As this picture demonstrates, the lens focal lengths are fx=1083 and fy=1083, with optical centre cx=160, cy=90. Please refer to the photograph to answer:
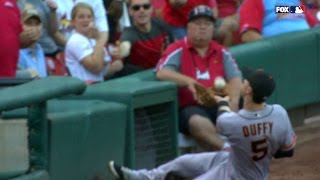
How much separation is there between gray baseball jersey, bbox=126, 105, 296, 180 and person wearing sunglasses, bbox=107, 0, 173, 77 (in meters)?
2.53

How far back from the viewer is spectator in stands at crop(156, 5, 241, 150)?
8539 millimetres

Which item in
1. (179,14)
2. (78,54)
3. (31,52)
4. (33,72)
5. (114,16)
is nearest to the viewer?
(33,72)

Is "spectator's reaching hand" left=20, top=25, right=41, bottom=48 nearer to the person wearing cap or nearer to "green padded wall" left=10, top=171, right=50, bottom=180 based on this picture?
the person wearing cap

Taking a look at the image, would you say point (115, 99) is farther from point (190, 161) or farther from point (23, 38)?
point (23, 38)

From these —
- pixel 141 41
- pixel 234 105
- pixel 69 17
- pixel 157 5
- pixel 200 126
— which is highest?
pixel 69 17

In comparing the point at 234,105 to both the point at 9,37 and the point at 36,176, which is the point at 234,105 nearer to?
the point at 9,37

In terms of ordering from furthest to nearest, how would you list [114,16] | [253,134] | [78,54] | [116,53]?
[114,16]
[116,53]
[78,54]
[253,134]

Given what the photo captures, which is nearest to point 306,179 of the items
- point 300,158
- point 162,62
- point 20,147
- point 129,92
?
point 300,158

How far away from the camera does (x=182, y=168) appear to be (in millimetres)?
7457

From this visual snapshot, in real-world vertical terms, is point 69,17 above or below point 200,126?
above

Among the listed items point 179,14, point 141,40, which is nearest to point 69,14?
point 141,40

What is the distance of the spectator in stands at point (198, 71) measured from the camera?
8.54 meters

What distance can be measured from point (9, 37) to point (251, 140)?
2.28 meters

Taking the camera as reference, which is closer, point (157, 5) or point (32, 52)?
point (32, 52)
